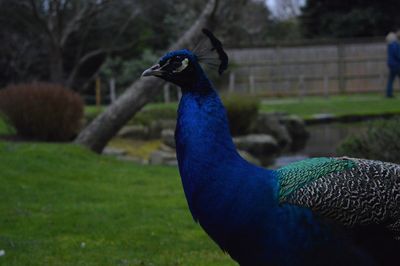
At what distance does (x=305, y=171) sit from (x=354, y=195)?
26 centimetres

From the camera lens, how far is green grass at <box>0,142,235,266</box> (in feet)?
17.4

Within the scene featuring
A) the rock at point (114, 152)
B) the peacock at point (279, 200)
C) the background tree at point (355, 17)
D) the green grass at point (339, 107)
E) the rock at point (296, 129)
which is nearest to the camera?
the peacock at point (279, 200)

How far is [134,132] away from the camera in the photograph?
14.9 m

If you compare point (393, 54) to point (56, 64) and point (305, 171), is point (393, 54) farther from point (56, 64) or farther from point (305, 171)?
point (305, 171)

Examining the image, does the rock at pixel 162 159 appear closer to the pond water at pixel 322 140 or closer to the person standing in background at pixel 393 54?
the pond water at pixel 322 140

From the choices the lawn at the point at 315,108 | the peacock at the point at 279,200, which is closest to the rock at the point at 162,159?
the lawn at the point at 315,108

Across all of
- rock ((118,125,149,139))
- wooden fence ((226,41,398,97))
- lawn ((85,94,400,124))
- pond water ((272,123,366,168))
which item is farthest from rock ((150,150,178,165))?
wooden fence ((226,41,398,97))

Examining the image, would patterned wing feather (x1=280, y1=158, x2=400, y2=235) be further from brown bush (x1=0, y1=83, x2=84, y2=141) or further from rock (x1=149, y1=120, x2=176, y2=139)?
rock (x1=149, y1=120, x2=176, y2=139)

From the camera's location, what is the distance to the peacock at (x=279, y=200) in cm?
317

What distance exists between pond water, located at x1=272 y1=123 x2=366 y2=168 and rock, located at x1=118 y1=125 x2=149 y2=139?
Answer: 2975mm

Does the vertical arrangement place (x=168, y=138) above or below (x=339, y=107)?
above

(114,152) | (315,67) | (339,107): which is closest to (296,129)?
(339,107)

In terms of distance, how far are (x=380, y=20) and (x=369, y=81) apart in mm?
5040

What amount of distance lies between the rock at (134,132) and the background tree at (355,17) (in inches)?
671
